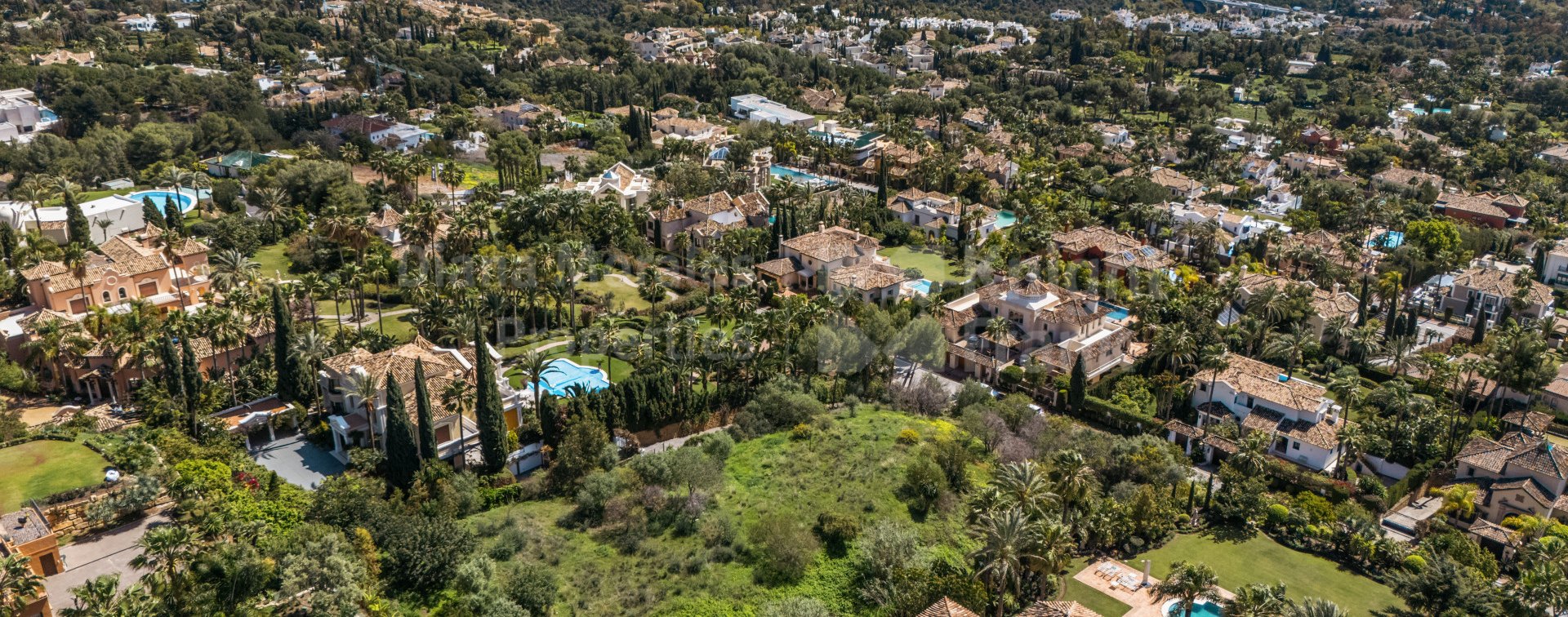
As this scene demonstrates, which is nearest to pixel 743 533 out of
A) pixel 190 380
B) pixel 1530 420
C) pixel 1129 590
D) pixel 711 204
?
pixel 1129 590

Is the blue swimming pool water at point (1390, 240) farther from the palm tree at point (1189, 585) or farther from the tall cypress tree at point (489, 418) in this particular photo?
the tall cypress tree at point (489, 418)

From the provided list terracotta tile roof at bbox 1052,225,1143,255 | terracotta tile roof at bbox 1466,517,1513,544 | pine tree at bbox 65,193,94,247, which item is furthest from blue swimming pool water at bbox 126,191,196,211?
terracotta tile roof at bbox 1466,517,1513,544

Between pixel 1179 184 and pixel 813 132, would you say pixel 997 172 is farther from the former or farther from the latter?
pixel 813 132

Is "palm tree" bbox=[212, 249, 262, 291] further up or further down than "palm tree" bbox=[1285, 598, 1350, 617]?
further up

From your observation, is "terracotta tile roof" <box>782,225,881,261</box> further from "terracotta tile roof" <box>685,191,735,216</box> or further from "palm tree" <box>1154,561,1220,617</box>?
"palm tree" <box>1154,561,1220,617</box>

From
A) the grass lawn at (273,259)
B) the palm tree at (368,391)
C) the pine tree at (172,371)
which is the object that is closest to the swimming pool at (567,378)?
the palm tree at (368,391)

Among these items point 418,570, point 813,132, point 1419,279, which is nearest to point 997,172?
point 813,132
